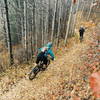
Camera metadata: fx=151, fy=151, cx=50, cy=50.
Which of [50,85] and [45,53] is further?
[45,53]

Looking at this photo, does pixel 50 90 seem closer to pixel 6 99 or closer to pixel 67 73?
pixel 67 73

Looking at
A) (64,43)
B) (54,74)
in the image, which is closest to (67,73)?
(54,74)

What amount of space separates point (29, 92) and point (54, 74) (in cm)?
187

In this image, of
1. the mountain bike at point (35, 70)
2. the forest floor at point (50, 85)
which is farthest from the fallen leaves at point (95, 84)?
the mountain bike at point (35, 70)

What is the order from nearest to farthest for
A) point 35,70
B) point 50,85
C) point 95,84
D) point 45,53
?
point 95,84 < point 50,85 < point 45,53 < point 35,70

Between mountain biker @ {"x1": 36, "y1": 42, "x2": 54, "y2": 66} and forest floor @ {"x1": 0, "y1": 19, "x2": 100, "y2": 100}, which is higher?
mountain biker @ {"x1": 36, "y1": 42, "x2": 54, "y2": 66}

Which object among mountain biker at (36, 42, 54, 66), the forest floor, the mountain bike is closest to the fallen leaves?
the forest floor

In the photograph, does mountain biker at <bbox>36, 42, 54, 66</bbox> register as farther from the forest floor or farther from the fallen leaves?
the fallen leaves

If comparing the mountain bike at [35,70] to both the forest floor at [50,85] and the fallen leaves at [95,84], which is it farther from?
the fallen leaves at [95,84]

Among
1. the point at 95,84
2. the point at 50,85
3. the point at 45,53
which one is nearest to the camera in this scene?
the point at 95,84

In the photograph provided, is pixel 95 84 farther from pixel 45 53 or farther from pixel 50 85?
pixel 45 53

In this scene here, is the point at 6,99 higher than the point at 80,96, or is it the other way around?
the point at 80,96

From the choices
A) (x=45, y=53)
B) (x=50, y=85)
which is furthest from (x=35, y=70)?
(x=50, y=85)

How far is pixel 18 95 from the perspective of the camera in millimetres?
7367
